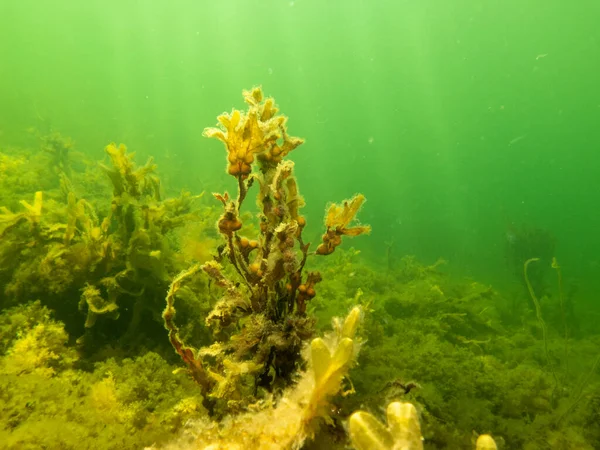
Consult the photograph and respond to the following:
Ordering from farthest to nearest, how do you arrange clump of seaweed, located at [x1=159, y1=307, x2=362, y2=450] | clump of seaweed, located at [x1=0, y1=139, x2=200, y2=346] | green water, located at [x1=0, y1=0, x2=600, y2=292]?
green water, located at [x1=0, y1=0, x2=600, y2=292] < clump of seaweed, located at [x1=0, y1=139, x2=200, y2=346] < clump of seaweed, located at [x1=159, y1=307, x2=362, y2=450]

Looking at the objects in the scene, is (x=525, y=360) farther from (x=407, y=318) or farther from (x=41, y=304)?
(x=41, y=304)

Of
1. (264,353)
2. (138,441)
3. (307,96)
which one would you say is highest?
(307,96)

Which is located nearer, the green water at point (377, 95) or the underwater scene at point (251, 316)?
the underwater scene at point (251, 316)

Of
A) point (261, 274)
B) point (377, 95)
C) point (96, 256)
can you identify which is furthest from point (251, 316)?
point (377, 95)

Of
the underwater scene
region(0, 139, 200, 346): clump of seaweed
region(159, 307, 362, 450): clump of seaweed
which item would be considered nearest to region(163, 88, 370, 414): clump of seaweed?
the underwater scene

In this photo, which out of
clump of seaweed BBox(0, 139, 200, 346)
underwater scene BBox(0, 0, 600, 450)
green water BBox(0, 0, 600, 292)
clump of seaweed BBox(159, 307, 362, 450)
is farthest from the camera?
green water BBox(0, 0, 600, 292)

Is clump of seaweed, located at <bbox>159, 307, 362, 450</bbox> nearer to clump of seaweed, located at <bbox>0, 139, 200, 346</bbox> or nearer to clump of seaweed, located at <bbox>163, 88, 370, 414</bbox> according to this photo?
clump of seaweed, located at <bbox>163, 88, 370, 414</bbox>

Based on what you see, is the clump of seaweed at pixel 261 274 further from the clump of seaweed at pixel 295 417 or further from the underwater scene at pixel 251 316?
the clump of seaweed at pixel 295 417

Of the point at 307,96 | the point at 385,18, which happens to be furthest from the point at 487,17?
the point at 307,96

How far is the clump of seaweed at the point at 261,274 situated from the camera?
1.72 meters

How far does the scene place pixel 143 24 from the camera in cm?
7062

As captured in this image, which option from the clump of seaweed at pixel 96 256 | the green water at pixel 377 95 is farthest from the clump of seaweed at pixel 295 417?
the green water at pixel 377 95

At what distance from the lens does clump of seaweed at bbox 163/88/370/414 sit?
1.72 metres

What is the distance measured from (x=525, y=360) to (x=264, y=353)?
397 centimetres
